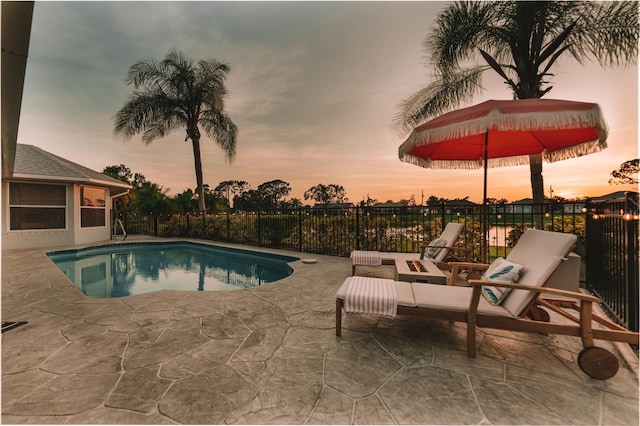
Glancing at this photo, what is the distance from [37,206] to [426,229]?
1503 cm

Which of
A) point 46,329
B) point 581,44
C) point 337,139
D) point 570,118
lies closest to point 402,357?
point 570,118

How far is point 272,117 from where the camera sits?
12898 millimetres

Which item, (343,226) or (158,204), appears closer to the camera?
(343,226)

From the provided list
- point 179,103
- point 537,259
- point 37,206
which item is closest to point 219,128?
point 179,103

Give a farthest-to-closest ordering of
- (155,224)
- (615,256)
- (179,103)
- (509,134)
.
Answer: (155,224) → (179,103) → (509,134) → (615,256)

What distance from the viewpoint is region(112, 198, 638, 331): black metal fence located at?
2908 millimetres

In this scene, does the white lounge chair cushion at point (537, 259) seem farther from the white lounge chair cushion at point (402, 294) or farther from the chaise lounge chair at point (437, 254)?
the chaise lounge chair at point (437, 254)

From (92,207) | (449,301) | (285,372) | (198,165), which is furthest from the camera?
(198,165)

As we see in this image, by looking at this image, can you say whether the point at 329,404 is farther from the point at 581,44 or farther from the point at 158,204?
the point at 158,204

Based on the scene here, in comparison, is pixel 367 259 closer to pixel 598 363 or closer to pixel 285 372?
pixel 285 372

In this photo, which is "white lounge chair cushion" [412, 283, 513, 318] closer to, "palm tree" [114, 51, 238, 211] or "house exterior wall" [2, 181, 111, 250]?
"palm tree" [114, 51, 238, 211]

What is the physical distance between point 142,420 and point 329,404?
4.25 feet

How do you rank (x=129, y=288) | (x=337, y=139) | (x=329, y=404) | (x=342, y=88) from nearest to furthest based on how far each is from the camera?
1. (x=329, y=404)
2. (x=129, y=288)
3. (x=342, y=88)
4. (x=337, y=139)

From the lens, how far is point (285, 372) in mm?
2127
